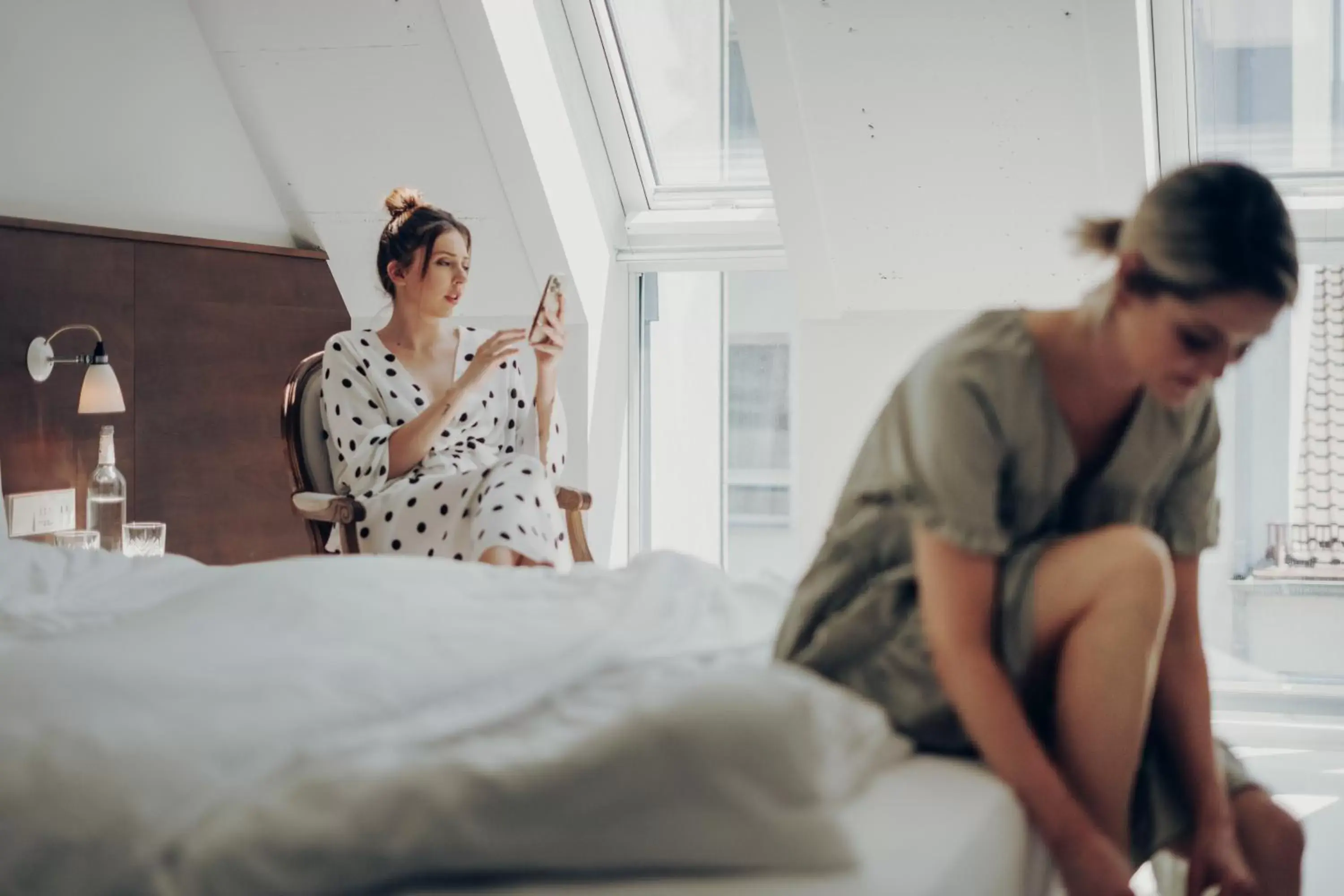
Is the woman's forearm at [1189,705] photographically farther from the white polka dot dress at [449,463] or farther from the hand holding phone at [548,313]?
the hand holding phone at [548,313]

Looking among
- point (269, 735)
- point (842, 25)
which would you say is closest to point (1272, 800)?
point (269, 735)

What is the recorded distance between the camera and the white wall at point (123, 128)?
9.83ft

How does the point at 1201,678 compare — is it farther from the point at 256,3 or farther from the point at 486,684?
the point at 256,3

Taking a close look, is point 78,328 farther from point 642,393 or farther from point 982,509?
point 982,509

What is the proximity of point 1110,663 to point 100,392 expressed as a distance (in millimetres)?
2364

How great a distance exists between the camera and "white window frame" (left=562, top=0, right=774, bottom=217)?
375cm

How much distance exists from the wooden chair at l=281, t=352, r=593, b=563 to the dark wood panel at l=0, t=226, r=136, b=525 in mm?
595

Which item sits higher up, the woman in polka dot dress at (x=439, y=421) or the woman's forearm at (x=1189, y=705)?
the woman in polka dot dress at (x=439, y=421)

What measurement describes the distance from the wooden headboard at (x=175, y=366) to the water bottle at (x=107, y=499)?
149 millimetres

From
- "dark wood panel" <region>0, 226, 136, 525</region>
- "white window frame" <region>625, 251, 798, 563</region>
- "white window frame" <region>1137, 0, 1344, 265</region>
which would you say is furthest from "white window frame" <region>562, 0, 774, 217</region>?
"dark wood panel" <region>0, 226, 136, 525</region>

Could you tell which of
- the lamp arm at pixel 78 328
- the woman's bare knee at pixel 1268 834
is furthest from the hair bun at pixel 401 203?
the woman's bare knee at pixel 1268 834

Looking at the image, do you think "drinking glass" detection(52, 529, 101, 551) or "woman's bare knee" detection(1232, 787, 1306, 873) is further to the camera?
"drinking glass" detection(52, 529, 101, 551)

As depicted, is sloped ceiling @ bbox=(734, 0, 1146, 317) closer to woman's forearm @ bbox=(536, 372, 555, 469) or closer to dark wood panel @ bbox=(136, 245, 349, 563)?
woman's forearm @ bbox=(536, 372, 555, 469)

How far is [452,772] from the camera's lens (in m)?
0.83
